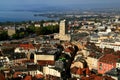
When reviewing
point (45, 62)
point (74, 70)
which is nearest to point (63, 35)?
point (45, 62)

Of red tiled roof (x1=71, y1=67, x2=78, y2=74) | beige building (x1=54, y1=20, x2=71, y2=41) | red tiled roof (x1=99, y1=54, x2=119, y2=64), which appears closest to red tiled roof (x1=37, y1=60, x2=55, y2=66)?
red tiled roof (x1=71, y1=67, x2=78, y2=74)

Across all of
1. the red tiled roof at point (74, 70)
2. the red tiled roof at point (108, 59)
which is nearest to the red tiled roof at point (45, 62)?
the red tiled roof at point (74, 70)

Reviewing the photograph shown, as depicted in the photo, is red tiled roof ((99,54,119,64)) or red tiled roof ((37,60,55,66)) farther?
red tiled roof ((37,60,55,66))

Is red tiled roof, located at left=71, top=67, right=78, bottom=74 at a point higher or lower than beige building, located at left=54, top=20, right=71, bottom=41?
higher

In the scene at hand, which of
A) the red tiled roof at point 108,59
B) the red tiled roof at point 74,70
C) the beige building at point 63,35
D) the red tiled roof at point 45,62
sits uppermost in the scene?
the red tiled roof at point 108,59

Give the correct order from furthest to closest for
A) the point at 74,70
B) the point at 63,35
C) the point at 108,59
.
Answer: the point at 63,35
the point at 108,59
the point at 74,70

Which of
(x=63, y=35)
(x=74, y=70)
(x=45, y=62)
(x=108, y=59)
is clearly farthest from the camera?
(x=63, y=35)

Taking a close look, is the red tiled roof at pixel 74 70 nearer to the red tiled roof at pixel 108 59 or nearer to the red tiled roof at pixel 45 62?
the red tiled roof at pixel 108 59

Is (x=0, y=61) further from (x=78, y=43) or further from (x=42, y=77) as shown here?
(x=78, y=43)

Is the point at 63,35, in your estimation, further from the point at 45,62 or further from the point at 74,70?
the point at 74,70

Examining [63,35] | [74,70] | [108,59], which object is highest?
[108,59]

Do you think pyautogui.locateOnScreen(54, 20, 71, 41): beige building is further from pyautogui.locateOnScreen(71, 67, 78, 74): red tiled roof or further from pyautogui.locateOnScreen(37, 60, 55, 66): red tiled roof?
pyautogui.locateOnScreen(71, 67, 78, 74): red tiled roof

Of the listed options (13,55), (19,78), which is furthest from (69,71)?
(13,55)
